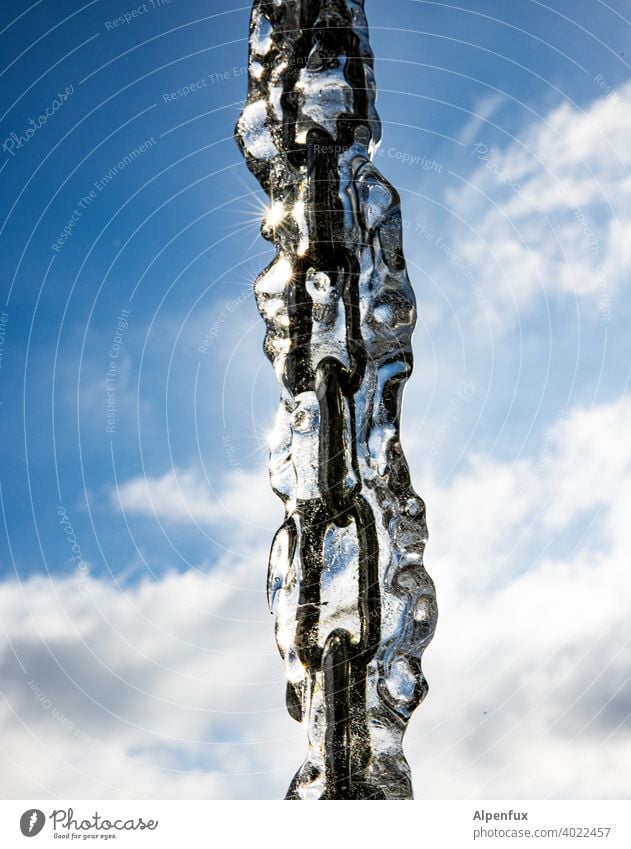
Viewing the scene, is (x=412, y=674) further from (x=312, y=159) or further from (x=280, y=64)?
(x=280, y=64)

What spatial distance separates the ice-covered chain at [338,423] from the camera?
1.05 metres

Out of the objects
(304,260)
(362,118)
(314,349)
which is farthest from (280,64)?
(314,349)

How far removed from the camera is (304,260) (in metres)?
1.12

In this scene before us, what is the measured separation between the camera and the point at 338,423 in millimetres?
1050

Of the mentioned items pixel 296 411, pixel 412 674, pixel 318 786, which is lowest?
pixel 318 786

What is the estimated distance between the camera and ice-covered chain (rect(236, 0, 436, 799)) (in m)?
1.05
